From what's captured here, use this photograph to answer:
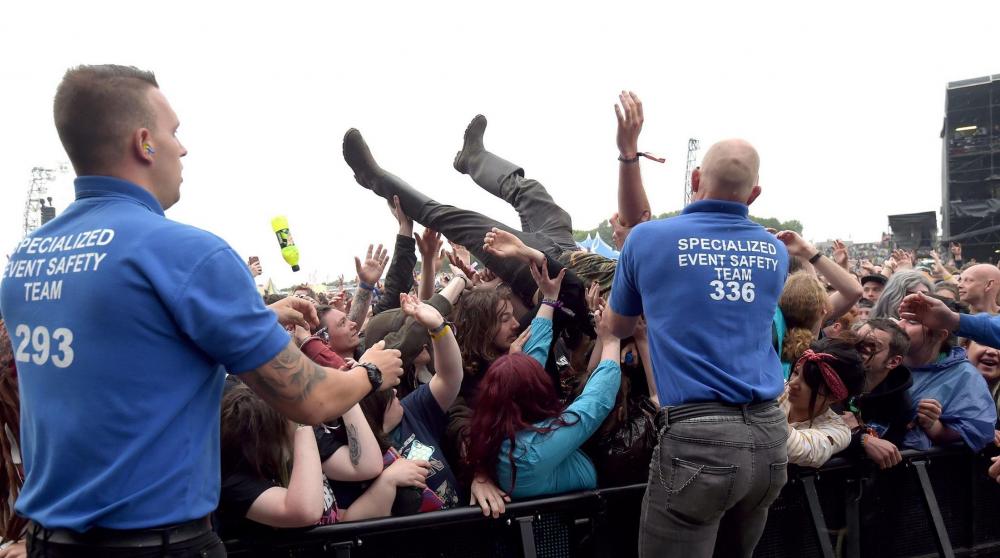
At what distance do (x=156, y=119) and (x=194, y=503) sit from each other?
0.90 m

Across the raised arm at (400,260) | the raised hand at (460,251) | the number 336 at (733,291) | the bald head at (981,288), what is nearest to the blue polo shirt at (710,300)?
the number 336 at (733,291)

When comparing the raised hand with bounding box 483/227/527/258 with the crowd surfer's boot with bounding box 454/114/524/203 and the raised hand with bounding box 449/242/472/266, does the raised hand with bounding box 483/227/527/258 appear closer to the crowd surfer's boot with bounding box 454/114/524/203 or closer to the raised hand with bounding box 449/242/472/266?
the raised hand with bounding box 449/242/472/266

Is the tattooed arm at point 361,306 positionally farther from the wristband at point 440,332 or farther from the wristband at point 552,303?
the wristband at point 440,332

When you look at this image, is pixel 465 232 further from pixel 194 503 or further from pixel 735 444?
pixel 194 503

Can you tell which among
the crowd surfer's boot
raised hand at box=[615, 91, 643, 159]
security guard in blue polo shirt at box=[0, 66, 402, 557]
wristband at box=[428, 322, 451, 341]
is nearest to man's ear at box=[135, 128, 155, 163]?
security guard in blue polo shirt at box=[0, 66, 402, 557]

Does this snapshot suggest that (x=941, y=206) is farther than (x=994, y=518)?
Yes

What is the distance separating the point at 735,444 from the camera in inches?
88.7

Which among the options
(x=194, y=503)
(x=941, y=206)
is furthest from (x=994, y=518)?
(x=941, y=206)

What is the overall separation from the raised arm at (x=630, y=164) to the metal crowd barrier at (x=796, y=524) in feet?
4.76

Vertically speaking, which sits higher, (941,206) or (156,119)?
(156,119)

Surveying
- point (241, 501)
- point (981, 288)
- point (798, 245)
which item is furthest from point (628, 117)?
point (981, 288)

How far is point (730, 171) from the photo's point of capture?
8.08 ft

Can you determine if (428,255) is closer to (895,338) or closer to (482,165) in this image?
(482,165)

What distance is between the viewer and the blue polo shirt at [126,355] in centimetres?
147
